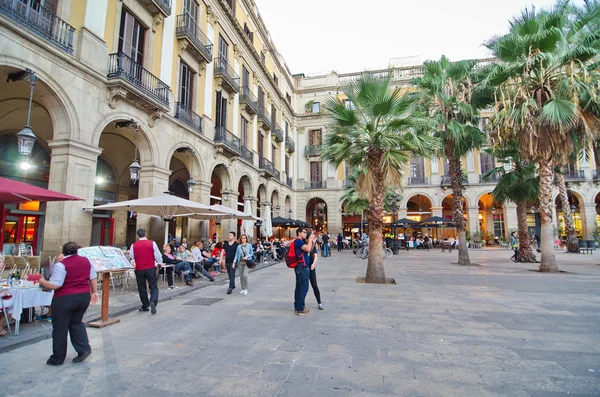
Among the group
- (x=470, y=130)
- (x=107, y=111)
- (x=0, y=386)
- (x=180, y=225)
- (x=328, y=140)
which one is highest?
(x=470, y=130)

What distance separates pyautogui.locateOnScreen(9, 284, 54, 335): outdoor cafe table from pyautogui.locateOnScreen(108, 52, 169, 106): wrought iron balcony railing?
25.2 feet

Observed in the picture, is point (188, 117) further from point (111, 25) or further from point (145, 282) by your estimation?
point (145, 282)

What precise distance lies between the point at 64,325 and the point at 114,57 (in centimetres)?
989

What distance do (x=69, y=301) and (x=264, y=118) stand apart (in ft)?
70.1

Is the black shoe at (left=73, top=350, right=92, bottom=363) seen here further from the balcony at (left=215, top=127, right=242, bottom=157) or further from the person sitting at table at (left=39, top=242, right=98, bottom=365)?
the balcony at (left=215, top=127, right=242, bottom=157)

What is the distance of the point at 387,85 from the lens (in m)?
9.33

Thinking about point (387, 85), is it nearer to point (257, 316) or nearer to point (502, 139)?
point (502, 139)

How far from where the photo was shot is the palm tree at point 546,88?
10.8 metres

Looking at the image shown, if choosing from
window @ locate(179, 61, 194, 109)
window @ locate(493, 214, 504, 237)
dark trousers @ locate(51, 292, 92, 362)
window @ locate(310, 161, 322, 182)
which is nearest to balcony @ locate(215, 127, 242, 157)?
window @ locate(179, 61, 194, 109)

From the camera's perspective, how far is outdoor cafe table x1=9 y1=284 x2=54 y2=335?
14.8 feet

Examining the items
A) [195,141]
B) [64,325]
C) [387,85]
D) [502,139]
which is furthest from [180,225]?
[502,139]

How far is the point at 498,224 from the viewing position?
3272cm

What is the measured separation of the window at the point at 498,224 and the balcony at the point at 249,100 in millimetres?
26646

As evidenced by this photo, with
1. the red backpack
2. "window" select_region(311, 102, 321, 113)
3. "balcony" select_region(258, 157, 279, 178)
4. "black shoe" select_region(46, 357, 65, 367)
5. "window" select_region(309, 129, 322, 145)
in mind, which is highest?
"window" select_region(311, 102, 321, 113)
